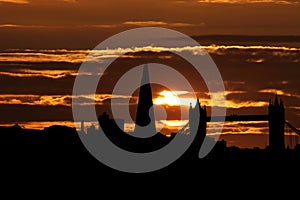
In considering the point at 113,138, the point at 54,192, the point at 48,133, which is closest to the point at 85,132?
the point at 113,138

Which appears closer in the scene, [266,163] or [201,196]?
[201,196]

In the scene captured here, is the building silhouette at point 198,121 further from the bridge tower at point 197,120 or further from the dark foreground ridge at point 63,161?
the dark foreground ridge at point 63,161

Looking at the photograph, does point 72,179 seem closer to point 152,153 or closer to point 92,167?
point 92,167

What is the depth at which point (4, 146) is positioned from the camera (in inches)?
4242

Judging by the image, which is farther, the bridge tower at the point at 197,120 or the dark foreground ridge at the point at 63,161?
the bridge tower at the point at 197,120

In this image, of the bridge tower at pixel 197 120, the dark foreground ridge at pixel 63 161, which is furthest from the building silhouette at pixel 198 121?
the dark foreground ridge at pixel 63 161

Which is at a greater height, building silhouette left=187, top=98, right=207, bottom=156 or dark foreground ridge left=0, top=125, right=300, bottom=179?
building silhouette left=187, top=98, right=207, bottom=156

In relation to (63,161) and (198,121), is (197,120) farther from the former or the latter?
(63,161)

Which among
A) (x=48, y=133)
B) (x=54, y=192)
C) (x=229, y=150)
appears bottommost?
(x=54, y=192)

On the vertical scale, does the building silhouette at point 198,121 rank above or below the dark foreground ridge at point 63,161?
above

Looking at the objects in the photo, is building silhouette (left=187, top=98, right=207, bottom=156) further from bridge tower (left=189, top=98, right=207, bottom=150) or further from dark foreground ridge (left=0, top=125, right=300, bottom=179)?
dark foreground ridge (left=0, top=125, right=300, bottom=179)

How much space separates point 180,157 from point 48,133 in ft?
87.4

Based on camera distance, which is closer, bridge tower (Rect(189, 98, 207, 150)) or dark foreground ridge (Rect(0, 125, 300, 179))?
dark foreground ridge (Rect(0, 125, 300, 179))

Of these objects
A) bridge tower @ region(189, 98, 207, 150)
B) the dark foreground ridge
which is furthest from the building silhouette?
the dark foreground ridge
